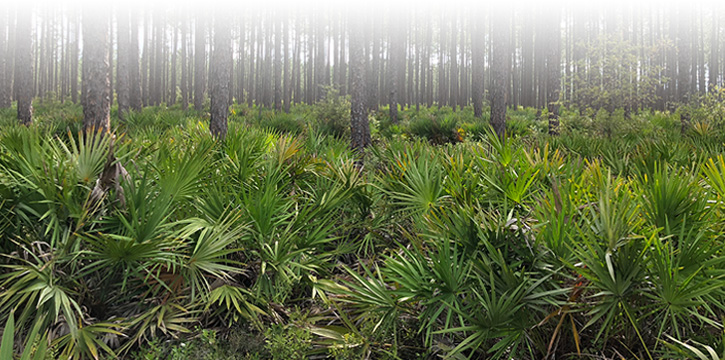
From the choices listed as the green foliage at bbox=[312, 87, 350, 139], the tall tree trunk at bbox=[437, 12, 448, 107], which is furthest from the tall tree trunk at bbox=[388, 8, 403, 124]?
the tall tree trunk at bbox=[437, 12, 448, 107]

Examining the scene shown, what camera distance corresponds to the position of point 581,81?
1353cm

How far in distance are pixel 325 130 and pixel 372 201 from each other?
895 centimetres

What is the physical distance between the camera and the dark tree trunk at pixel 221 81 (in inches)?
403

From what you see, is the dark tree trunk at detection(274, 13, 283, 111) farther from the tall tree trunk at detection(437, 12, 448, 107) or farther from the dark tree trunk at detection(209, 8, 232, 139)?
the dark tree trunk at detection(209, 8, 232, 139)

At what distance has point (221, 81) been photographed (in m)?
10.4

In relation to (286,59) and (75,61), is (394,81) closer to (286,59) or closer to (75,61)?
(286,59)

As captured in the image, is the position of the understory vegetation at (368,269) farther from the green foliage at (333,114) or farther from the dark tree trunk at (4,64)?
the dark tree trunk at (4,64)

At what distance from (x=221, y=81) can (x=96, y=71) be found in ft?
7.96

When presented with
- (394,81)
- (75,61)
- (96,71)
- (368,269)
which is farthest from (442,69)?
(368,269)

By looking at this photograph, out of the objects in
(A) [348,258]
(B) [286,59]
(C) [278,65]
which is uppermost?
(B) [286,59]

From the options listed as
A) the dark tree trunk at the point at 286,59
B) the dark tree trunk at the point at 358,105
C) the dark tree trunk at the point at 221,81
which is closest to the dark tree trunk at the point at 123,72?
the dark tree trunk at the point at 221,81

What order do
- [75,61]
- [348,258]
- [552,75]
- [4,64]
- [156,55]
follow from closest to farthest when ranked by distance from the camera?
[348,258] → [552,75] → [4,64] → [156,55] → [75,61]

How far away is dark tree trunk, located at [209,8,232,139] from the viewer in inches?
403

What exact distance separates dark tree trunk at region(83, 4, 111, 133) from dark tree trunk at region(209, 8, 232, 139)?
205 centimetres
